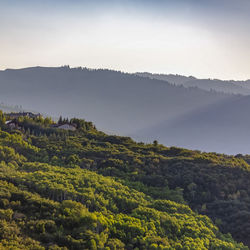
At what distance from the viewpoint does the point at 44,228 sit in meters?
19.3

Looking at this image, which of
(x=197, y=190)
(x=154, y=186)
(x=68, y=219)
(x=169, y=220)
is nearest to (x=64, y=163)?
(x=154, y=186)

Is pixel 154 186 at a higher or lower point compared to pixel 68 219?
lower

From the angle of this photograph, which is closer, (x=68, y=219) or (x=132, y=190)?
(x=68, y=219)

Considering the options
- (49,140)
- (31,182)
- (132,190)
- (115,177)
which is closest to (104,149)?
(49,140)

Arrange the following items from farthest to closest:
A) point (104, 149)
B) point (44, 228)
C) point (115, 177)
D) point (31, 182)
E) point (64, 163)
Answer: point (104, 149) → point (64, 163) → point (115, 177) → point (31, 182) → point (44, 228)

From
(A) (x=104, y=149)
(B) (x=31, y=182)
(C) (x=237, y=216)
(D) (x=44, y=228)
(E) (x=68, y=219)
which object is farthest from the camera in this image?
(A) (x=104, y=149)

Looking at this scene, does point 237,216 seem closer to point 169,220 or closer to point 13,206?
point 169,220

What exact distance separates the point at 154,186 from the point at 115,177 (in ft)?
16.3

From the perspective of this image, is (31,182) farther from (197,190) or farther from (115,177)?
(197,190)

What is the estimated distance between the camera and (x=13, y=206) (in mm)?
21688

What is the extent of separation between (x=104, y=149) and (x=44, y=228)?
36.7m

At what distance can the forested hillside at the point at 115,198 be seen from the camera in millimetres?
20047

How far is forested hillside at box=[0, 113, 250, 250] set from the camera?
20047mm

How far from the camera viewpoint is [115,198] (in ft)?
99.1
